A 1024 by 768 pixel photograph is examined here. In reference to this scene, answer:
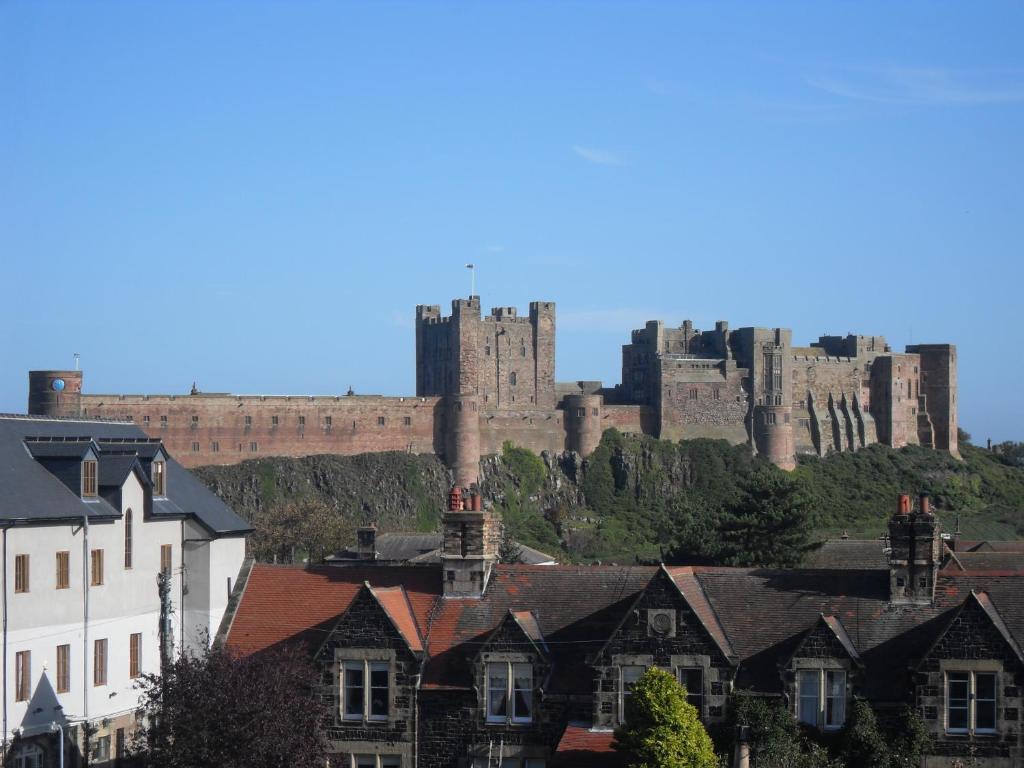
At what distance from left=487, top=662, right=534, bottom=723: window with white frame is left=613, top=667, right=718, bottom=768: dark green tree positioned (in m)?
2.44

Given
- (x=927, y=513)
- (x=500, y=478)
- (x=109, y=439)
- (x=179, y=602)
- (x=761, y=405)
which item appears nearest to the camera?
(x=927, y=513)

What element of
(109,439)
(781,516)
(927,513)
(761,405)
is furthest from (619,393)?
(927,513)

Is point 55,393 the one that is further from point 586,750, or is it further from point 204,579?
point 586,750

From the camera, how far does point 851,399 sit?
137m

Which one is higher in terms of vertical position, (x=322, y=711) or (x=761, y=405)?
(x=761, y=405)

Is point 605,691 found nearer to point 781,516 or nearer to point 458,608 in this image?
point 458,608

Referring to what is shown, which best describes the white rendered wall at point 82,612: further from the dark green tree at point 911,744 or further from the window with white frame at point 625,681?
the dark green tree at point 911,744

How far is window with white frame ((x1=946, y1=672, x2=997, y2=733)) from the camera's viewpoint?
91.0 ft

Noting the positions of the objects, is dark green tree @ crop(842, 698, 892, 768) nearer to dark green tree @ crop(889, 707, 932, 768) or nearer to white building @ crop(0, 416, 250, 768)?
dark green tree @ crop(889, 707, 932, 768)

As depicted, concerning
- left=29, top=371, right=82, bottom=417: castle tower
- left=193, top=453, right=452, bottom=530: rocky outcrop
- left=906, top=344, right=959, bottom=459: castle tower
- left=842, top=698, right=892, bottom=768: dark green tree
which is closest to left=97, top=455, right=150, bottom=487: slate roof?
left=842, top=698, right=892, bottom=768: dark green tree

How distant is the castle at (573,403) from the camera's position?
11444 cm

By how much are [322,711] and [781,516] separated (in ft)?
152

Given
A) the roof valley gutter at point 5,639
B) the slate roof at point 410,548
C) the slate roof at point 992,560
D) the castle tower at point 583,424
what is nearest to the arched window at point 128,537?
the roof valley gutter at point 5,639

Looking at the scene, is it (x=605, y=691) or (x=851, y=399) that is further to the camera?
(x=851, y=399)
